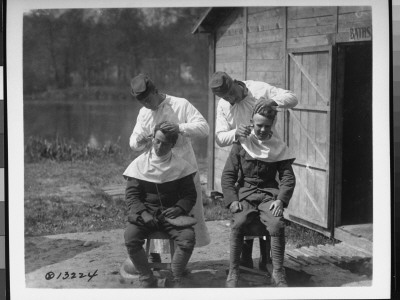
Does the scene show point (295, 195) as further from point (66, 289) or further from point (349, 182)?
point (66, 289)

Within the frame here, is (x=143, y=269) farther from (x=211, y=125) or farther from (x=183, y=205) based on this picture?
(x=211, y=125)

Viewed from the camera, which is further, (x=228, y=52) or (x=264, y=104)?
(x=228, y=52)

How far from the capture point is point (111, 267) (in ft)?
19.8

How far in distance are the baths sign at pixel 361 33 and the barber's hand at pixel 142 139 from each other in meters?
1.80

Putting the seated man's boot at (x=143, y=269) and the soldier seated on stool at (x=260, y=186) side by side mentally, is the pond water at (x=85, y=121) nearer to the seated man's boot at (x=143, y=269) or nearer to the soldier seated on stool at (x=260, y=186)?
the soldier seated on stool at (x=260, y=186)

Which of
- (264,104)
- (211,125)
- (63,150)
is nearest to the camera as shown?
(264,104)

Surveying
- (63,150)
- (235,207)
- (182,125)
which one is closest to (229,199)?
(235,207)

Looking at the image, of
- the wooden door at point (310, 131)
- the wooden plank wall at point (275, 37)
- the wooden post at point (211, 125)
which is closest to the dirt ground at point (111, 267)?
the wooden post at point (211, 125)

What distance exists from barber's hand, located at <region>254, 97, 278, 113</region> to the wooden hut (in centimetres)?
24

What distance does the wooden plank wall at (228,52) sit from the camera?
608cm

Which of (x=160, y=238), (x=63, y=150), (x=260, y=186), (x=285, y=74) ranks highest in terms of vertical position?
(x=285, y=74)

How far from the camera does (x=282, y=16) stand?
6.06 meters

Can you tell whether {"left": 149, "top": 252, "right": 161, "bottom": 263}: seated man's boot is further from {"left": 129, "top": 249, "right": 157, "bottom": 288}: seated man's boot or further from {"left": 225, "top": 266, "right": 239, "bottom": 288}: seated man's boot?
{"left": 225, "top": 266, "right": 239, "bottom": 288}: seated man's boot

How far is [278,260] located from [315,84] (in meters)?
1.46
